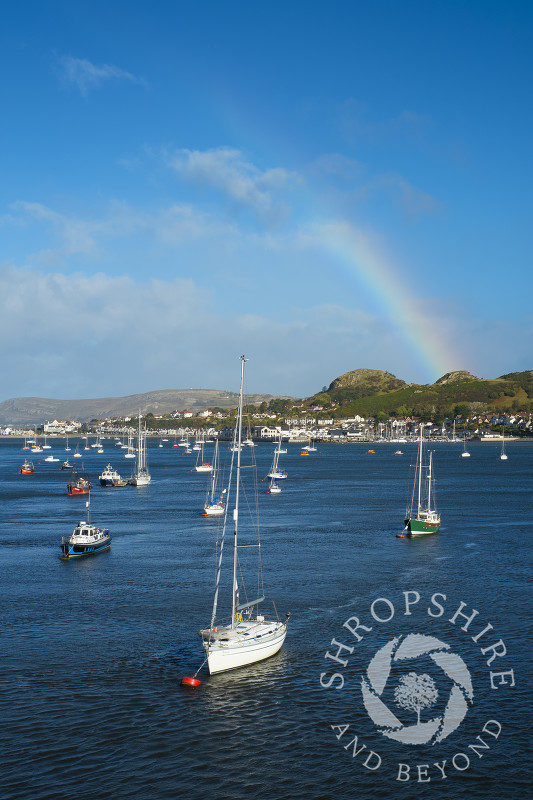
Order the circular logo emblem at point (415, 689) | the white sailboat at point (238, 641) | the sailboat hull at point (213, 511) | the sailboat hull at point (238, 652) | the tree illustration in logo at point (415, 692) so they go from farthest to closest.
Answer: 1. the sailboat hull at point (213, 511)
2. the white sailboat at point (238, 641)
3. the sailboat hull at point (238, 652)
4. the tree illustration in logo at point (415, 692)
5. the circular logo emblem at point (415, 689)

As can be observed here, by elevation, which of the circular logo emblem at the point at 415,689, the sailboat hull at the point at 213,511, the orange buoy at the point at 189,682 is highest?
the sailboat hull at the point at 213,511

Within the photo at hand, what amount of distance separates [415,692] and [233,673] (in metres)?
7.99

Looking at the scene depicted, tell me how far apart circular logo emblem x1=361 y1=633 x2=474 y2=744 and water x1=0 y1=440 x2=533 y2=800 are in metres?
0.43

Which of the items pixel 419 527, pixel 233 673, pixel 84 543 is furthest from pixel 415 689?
pixel 419 527

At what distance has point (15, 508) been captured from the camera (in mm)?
99312

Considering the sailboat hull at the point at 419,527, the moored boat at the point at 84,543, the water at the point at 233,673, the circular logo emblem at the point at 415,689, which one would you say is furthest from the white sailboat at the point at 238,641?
the sailboat hull at the point at 419,527

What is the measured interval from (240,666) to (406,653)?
8.26 metres

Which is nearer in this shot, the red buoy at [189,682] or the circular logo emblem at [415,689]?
the circular logo emblem at [415,689]

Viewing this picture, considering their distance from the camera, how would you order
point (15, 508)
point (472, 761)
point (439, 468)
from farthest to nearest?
point (439, 468) → point (15, 508) → point (472, 761)

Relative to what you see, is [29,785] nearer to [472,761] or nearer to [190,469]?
[472,761]

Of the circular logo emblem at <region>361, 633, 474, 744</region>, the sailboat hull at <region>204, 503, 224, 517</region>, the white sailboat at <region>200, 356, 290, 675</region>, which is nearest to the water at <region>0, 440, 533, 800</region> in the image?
the circular logo emblem at <region>361, 633, 474, 744</region>

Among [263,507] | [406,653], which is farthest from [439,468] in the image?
[406,653]

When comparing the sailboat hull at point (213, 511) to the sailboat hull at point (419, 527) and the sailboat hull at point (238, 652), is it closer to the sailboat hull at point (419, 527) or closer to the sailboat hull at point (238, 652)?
the sailboat hull at point (419, 527)

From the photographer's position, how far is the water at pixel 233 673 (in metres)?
25.2
